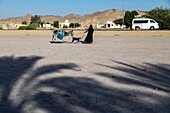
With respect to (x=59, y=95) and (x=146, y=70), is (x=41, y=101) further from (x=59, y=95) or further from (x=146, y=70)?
(x=146, y=70)

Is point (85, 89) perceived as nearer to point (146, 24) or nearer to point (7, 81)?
point (7, 81)

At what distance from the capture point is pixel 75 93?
8.80 meters

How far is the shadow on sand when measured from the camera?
732cm

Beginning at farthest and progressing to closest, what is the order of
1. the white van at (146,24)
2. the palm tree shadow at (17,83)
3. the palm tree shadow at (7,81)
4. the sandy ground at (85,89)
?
the white van at (146,24) → the palm tree shadow at (17,83) → the sandy ground at (85,89) → the palm tree shadow at (7,81)

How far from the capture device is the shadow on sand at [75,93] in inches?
288

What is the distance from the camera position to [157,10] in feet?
357

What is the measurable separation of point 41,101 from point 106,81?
316cm

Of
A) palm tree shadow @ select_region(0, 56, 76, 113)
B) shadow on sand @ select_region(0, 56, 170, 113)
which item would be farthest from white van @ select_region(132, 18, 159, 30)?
shadow on sand @ select_region(0, 56, 170, 113)

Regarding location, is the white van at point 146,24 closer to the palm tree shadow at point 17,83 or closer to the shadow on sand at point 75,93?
the palm tree shadow at point 17,83

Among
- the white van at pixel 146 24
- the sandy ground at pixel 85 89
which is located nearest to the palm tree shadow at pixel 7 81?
the sandy ground at pixel 85 89

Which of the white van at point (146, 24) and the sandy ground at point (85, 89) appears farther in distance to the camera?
the white van at point (146, 24)

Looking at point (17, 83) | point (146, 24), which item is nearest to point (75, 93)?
point (17, 83)

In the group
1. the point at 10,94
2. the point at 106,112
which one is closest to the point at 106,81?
the point at 10,94

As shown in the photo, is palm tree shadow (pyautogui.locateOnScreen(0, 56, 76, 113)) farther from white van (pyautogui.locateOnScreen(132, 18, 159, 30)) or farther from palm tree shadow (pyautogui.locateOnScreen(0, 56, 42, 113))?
white van (pyautogui.locateOnScreen(132, 18, 159, 30))
